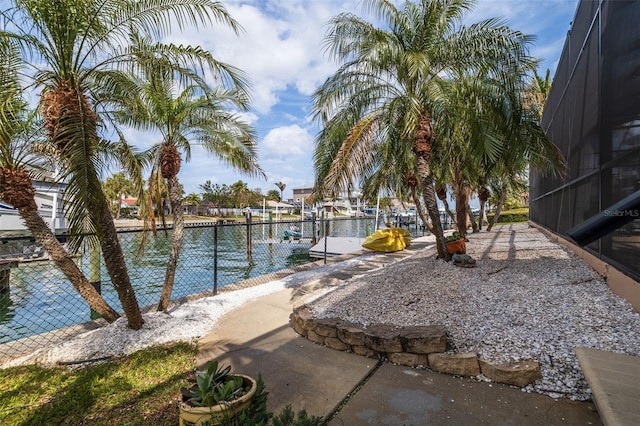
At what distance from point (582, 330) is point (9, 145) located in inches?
276

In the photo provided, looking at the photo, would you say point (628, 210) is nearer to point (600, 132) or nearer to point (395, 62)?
point (600, 132)

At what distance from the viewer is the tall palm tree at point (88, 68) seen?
3385mm

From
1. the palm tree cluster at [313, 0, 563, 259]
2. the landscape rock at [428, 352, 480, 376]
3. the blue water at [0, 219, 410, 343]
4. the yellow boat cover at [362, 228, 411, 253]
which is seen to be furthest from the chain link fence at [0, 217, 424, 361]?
the landscape rock at [428, 352, 480, 376]

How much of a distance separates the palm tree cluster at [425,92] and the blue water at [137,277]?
3.69 meters

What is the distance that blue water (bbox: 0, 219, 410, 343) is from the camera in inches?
313

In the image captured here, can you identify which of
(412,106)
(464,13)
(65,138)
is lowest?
(65,138)

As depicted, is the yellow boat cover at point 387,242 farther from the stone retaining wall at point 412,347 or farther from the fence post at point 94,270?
the fence post at point 94,270

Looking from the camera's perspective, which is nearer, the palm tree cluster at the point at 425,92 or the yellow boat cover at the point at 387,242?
the palm tree cluster at the point at 425,92

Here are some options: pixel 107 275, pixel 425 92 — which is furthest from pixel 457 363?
pixel 107 275

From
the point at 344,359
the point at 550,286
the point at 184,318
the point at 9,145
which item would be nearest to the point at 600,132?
the point at 550,286

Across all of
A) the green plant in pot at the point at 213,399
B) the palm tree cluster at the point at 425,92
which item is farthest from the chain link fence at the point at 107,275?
the green plant in pot at the point at 213,399

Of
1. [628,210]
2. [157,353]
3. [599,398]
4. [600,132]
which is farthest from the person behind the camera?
[600,132]

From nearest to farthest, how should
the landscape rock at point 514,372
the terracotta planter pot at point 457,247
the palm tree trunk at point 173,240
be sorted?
the landscape rock at point 514,372 < the palm tree trunk at point 173,240 < the terracotta planter pot at point 457,247

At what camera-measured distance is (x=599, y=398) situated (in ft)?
6.20
